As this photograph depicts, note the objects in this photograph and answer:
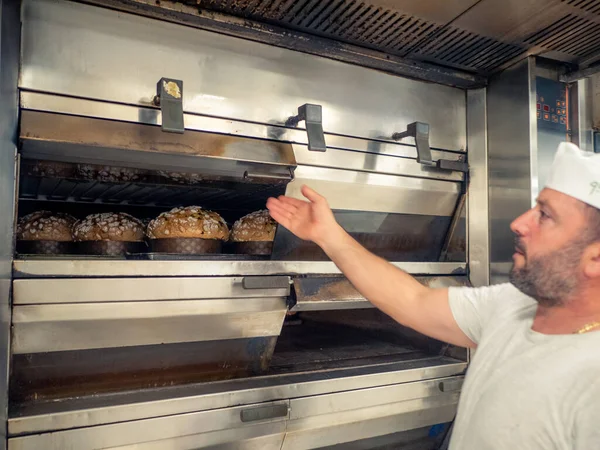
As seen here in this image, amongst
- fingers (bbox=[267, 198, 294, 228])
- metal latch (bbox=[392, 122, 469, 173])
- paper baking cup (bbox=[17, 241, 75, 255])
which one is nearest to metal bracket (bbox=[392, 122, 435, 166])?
metal latch (bbox=[392, 122, 469, 173])

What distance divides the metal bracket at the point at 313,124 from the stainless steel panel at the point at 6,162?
851mm

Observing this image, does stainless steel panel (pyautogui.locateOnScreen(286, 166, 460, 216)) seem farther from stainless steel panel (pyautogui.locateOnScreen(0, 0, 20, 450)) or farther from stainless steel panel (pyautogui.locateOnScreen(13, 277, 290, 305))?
stainless steel panel (pyautogui.locateOnScreen(0, 0, 20, 450))

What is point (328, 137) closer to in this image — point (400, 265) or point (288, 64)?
point (288, 64)

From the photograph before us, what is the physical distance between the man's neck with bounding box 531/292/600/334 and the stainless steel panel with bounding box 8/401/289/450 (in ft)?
2.80

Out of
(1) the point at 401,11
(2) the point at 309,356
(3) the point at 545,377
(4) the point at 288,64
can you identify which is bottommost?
(2) the point at 309,356

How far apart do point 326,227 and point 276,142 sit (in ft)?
1.22

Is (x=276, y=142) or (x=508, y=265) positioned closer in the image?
(x=276, y=142)

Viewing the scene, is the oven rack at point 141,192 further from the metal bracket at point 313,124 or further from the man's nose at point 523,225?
the man's nose at point 523,225

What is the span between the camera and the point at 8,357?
1.24 metres

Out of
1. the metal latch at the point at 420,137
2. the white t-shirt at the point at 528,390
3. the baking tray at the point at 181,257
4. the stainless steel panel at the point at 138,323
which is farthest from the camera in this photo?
the metal latch at the point at 420,137

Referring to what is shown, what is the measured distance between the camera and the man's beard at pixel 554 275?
3.66ft

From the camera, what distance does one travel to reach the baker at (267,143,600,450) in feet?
3.31

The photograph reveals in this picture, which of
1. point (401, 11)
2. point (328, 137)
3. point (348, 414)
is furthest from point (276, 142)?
point (348, 414)

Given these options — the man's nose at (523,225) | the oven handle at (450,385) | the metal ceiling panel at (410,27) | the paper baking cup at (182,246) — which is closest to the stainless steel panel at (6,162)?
the metal ceiling panel at (410,27)
